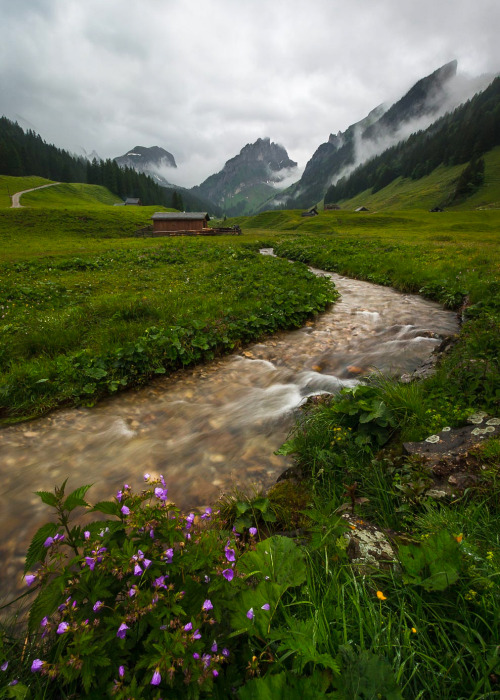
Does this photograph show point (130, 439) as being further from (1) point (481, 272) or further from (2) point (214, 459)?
(1) point (481, 272)

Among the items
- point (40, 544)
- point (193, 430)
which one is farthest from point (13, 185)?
point (40, 544)

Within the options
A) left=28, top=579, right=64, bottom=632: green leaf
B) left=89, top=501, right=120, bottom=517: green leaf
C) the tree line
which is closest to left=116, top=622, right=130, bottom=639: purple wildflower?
left=28, top=579, right=64, bottom=632: green leaf

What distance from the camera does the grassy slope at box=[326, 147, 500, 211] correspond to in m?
105

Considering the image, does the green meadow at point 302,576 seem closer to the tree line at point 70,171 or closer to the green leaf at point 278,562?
the green leaf at point 278,562

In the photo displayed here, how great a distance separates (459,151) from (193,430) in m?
191

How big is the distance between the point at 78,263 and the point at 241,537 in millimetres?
21397

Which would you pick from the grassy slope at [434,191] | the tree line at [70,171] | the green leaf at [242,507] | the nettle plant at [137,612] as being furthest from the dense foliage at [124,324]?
the tree line at [70,171]

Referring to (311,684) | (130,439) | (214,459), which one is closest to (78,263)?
(130,439)

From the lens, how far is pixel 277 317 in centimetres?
967

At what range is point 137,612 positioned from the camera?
5.09 feet

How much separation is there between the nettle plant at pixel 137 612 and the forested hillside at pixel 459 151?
467 ft

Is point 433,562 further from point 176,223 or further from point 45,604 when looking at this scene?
point 176,223

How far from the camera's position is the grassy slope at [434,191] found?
4117 inches

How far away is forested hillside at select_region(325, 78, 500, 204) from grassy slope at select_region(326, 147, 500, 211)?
4015 millimetres
